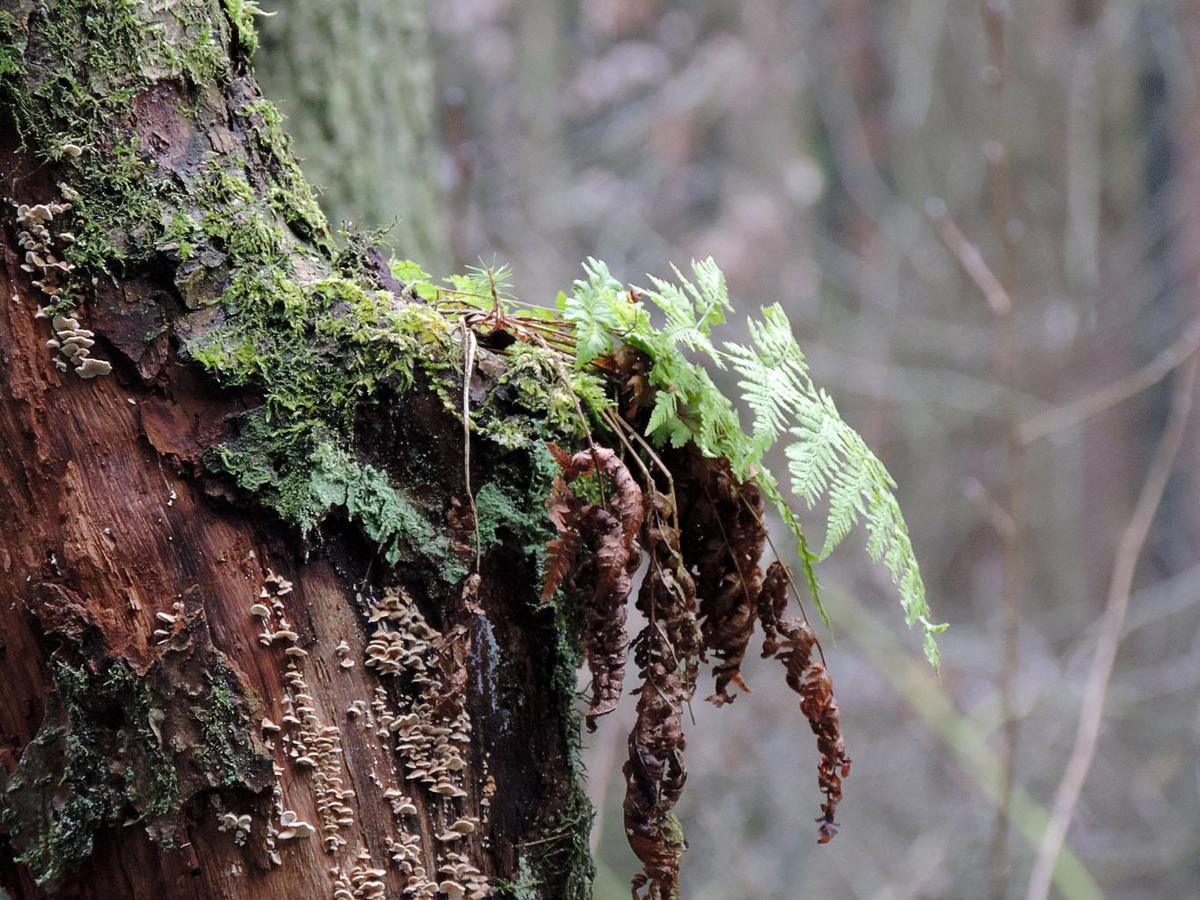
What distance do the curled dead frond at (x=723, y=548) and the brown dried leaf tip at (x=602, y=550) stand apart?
0.59 feet

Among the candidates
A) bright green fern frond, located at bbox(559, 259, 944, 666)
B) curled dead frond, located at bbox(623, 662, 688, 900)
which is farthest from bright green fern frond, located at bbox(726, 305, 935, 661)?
curled dead frond, located at bbox(623, 662, 688, 900)

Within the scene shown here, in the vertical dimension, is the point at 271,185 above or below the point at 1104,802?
below

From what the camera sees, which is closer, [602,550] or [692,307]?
[602,550]

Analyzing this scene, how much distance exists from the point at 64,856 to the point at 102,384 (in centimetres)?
48

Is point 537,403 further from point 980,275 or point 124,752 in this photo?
point 980,275

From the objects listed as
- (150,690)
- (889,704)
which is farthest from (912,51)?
(150,690)

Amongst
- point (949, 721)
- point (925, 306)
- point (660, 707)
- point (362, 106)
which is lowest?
point (660, 707)

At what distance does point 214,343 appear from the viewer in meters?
1.04

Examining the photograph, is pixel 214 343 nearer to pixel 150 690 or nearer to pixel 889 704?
pixel 150 690

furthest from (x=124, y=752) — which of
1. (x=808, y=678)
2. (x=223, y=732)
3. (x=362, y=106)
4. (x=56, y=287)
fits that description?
(x=362, y=106)

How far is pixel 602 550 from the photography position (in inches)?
41.8

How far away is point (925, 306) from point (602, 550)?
5918 mm

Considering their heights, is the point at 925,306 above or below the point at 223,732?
above

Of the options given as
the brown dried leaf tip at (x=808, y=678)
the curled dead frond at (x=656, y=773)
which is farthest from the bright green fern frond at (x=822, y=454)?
the curled dead frond at (x=656, y=773)
